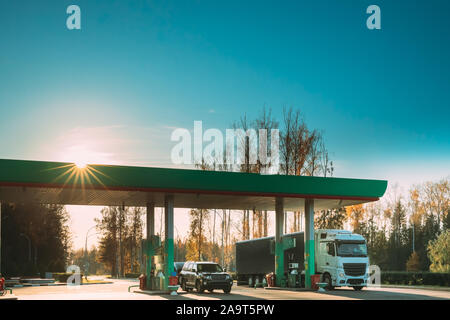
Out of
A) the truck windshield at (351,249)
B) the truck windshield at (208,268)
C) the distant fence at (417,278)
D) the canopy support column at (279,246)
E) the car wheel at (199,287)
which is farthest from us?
the distant fence at (417,278)

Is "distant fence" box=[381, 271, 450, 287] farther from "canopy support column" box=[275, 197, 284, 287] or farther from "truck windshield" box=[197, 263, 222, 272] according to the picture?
"truck windshield" box=[197, 263, 222, 272]

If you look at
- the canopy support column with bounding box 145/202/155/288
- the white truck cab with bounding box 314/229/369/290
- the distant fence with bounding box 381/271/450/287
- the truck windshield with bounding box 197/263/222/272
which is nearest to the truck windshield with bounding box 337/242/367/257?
the white truck cab with bounding box 314/229/369/290

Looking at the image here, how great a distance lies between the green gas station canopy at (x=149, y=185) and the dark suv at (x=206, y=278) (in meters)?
4.11

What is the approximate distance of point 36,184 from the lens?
26.8 m

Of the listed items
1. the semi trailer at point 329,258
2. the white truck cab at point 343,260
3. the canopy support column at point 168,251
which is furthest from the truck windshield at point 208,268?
the white truck cab at point 343,260

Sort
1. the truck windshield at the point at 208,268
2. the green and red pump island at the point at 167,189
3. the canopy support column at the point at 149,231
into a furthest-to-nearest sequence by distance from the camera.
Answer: the canopy support column at the point at 149,231
the truck windshield at the point at 208,268
the green and red pump island at the point at 167,189

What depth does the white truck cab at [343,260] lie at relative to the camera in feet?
107

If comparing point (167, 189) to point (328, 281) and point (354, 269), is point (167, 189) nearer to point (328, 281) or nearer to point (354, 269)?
point (328, 281)

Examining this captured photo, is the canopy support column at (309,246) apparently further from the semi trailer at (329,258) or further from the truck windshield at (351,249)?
the truck windshield at (351,249)

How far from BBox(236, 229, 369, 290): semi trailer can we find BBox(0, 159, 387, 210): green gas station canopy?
7.45 ft

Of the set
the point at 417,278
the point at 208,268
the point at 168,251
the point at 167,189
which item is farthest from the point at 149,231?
the point at 417,278
